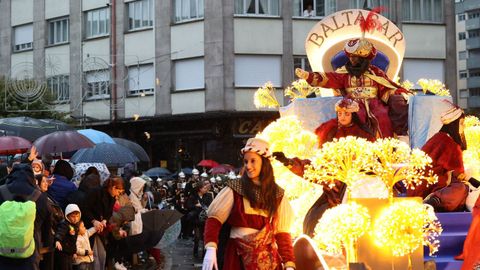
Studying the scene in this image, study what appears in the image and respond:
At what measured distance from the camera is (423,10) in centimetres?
3450

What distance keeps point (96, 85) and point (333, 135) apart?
27978 mm

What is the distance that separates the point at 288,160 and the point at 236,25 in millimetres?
24225

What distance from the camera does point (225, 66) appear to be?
31703 mm

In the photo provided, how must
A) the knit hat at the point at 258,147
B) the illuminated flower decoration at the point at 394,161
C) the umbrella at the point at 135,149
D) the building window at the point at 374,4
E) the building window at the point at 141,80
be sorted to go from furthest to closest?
the building window at the point at 141,80
the building window at the point at 374,4
the umbrella at the point at 135,149
the illuminated flower decoration at the point at 394,161
the knit hat at the point at 258,147

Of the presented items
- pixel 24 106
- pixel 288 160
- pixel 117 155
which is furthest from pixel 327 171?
pixel 24 106

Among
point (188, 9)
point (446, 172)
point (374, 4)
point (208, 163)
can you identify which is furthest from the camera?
point (374, 4)

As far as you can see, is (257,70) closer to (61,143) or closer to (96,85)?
(96,85)

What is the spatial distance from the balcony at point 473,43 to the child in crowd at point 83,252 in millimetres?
58550

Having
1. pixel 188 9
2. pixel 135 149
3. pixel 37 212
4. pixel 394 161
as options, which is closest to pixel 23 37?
pixel 188 9

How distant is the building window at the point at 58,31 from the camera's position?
37.8m

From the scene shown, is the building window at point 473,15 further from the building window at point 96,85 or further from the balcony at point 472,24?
the building window at point 96,85

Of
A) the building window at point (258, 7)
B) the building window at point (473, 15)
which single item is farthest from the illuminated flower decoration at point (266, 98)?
the building window at point (473, 15)

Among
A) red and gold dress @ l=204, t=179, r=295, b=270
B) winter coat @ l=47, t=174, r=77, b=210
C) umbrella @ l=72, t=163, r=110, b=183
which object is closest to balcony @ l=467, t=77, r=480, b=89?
umbrella @ l=72, t=163, r=110, b=183

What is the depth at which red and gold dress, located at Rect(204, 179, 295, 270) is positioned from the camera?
641 centimetres
